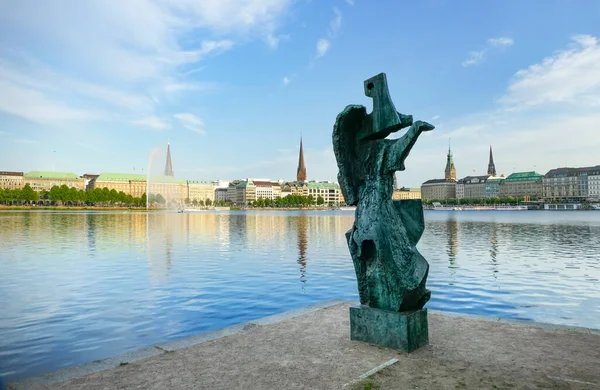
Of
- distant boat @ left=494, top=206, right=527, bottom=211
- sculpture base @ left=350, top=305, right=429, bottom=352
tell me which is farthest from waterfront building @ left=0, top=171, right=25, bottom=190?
sculpture base @ left=350, top=305, right=429, bottom=352

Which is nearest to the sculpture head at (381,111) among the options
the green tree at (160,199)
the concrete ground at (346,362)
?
the concrete ground at (346,362)

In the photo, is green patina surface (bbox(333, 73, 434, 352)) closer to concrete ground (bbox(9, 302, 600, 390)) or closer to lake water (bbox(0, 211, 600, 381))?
concrete ground (bbox(9, 302, 600, 390))

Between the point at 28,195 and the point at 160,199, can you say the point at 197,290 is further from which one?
the point at 160,199

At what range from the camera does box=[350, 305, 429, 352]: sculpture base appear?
755cm

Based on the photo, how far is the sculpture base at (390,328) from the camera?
24.8 feet

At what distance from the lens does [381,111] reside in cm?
841

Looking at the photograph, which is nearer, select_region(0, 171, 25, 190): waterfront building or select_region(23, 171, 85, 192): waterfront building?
select_region(0, 171, 25, 190): waterfront building

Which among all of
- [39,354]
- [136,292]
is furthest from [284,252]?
[39,354]

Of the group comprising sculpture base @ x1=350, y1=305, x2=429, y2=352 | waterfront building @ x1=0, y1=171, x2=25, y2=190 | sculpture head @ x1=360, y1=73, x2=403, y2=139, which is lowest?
sculpture base @ x1=350, y1=305, x2=429, y2=352

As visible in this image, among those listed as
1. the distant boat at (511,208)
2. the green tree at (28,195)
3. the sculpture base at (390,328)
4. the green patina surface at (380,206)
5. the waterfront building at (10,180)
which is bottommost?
the distant boat at (511,208)

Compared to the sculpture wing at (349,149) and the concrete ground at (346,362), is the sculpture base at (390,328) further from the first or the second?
the sculpture wing at (349,149)

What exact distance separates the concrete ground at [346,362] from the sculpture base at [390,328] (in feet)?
0.62

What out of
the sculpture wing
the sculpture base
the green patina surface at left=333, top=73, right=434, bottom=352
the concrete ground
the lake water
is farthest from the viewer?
the lake water

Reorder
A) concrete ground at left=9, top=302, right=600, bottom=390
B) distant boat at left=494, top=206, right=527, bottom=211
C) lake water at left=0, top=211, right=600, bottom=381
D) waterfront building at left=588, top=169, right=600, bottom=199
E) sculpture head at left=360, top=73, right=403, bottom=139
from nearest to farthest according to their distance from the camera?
1. concrete ground at left=9, top=302, right=600, bottom=390
2. sculpture head at left=360, top=73, right=403, bottom=139
3. lake water at left=0, top=211, right=600, bottom=381
4. distant boat at left=494, top=206, right=527, bottom=211
5. waterfront building at left=588, top=169, right=600, bottom=199
